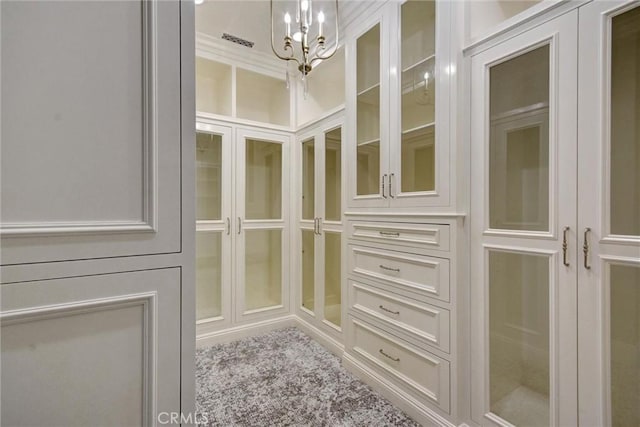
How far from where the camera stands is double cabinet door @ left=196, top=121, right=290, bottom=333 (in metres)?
2.81

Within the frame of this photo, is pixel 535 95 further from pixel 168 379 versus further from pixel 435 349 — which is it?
pixel 168 379

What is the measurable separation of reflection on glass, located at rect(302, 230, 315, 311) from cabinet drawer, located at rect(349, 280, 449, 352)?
811mm

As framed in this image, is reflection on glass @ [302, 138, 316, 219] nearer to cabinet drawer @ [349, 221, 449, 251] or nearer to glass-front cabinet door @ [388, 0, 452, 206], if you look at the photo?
cabinet drawer @ [349, 221, 449, 251]

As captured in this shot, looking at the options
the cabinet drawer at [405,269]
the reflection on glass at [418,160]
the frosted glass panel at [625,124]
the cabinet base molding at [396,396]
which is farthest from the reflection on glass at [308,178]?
the frosted glass panel at [625,124]

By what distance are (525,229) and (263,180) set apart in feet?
7.74

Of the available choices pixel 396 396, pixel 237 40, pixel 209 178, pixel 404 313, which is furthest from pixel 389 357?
Result: pixel 237 40

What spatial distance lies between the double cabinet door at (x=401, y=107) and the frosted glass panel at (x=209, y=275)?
1478 millimetres

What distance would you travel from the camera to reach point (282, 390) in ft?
6.73

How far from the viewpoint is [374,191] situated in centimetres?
208

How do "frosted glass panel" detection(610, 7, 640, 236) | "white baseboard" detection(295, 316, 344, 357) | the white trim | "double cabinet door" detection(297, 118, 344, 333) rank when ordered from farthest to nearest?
"double cabinet door" detection(297, 118, 344, 333) → "white baseboard" detection(295, 316, 344, 357) → "frosted glass panel" detection(610, 7, 640, 236) → the white trim

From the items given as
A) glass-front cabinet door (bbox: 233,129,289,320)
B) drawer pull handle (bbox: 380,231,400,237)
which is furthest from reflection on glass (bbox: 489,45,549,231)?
glass-front cabinet door (bbox: 233,129,289,320)

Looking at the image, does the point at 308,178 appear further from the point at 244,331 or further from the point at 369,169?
the point at 244,331

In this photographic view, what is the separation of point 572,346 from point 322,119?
2340 mm

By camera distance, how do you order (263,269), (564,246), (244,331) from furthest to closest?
(263,269), (244,331), (564,246)
